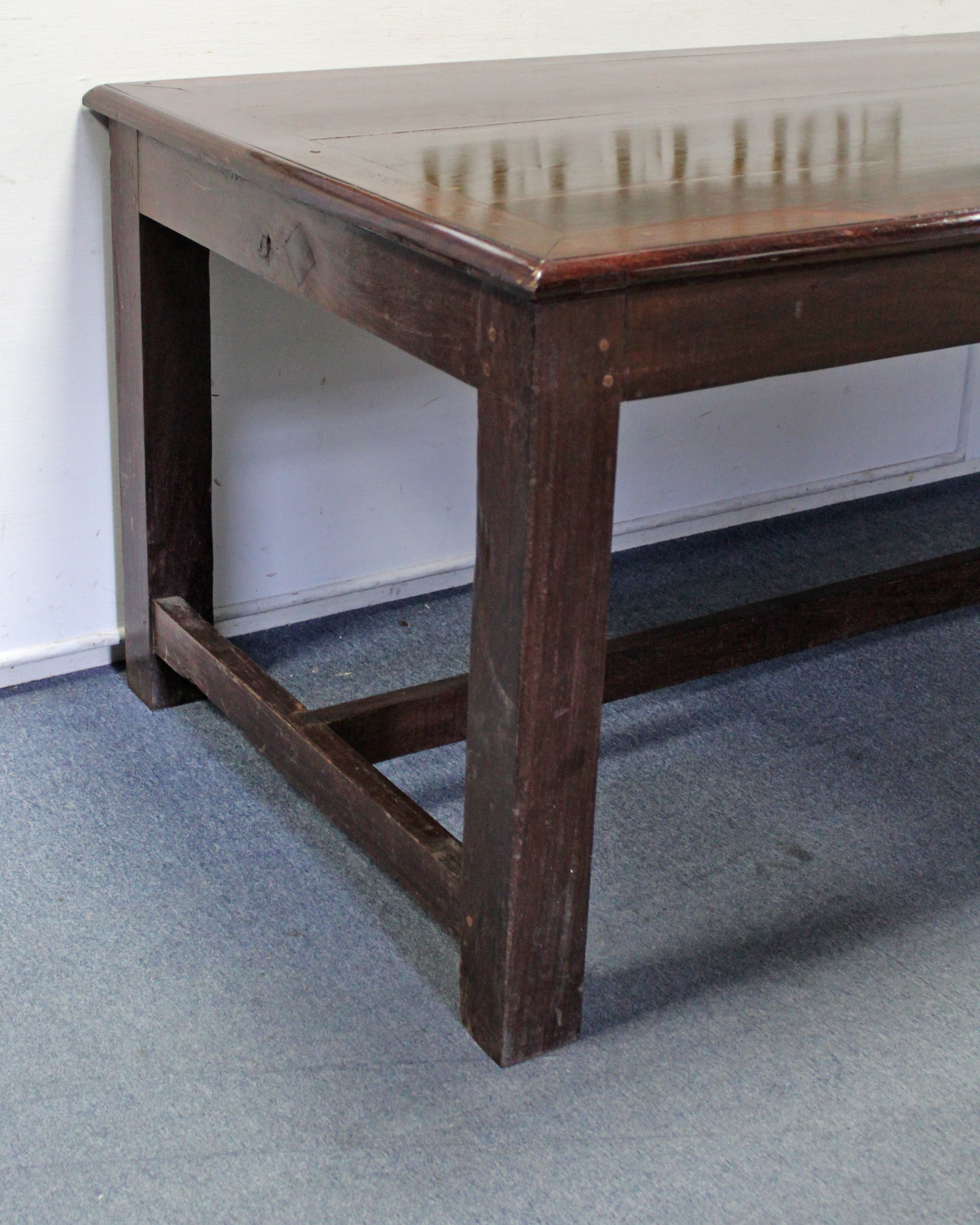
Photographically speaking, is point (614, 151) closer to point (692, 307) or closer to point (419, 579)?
point (692, 307)

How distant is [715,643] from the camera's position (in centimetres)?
171

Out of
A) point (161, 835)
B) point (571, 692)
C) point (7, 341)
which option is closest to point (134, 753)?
point (161, 835)

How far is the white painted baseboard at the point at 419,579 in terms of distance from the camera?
1822 mm

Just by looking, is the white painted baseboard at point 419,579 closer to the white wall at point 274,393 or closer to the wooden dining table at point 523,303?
the white wall at point 274,393

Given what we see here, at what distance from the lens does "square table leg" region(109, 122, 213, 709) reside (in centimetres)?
158

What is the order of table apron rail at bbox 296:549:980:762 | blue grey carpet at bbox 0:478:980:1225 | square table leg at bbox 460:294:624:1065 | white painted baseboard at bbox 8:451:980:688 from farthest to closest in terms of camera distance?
white painted baseboard at bbox 8:451:980:688, table apron rail at bbox 296:549:980:762, blue grey carpet at bbox 0:478:980:1225, square table leg at bbox 460:294:624:1065

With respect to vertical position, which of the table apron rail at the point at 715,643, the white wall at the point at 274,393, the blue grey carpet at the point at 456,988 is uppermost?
the white wall at the point at 274,393

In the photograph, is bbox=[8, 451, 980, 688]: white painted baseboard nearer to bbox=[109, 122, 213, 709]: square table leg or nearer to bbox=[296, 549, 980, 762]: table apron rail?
bbox=[109, 122, 213, 709]: square table leg

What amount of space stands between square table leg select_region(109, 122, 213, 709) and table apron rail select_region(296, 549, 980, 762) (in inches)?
12.5

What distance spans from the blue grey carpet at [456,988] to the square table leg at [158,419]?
0.41 feet

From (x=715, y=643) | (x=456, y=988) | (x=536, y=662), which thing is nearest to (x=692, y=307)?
(x=536, y=662)

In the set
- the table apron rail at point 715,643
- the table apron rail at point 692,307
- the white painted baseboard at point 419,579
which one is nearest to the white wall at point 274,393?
the white painted baseboard at point 419,579

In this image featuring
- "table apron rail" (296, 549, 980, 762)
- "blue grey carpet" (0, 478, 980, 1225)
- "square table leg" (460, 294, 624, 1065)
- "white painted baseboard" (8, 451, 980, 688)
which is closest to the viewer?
"square table leg" (460, 294, 624, 1065)

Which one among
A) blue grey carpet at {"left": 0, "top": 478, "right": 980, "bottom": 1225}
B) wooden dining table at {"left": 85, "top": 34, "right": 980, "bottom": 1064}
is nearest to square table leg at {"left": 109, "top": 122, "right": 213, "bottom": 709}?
wooden dining table at {"left": 85, "top": 34, "right": 980, "bottom": 1064}
